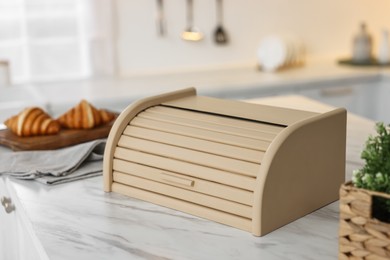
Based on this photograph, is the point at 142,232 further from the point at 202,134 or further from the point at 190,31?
the point at 190,31

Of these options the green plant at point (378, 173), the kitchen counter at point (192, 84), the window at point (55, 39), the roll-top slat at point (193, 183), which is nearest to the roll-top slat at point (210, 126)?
the roll-top slat at point (193, 183)

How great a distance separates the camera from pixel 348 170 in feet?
5.22

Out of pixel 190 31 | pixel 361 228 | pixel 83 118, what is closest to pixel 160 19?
pixel 190 31

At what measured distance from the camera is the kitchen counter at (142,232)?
1.16m

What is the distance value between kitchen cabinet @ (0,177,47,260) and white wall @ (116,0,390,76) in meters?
2.07

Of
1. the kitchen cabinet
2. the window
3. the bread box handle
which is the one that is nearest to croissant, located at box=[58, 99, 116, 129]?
the kitchen cabinet

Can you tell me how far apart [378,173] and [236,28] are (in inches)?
116

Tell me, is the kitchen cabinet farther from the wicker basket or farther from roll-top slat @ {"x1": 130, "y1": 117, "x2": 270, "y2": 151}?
the wicker basket

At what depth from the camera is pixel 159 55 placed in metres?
3.74

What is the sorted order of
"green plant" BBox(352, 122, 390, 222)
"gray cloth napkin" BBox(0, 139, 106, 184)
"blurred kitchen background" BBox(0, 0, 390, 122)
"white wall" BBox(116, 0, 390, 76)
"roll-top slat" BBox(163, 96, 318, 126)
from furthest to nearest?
"white wall" BBox(116, 0, 390, 76)
"blurred kitchen background" BBox(0, 0, 390, 122)
"gray cloth napkin" BBox(0, 139, 106, 184)
"roll-top slat" BBox(163, 96, 318, 126)
"green plant" BBox(352, 122, 390, 222)

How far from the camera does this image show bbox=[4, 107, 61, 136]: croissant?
181cm

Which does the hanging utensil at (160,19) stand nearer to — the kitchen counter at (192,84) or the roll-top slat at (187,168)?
the kitchen counter at (192,84)

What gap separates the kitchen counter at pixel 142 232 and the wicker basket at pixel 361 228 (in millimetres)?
111

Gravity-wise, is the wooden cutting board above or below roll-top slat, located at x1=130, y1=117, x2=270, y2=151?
below
